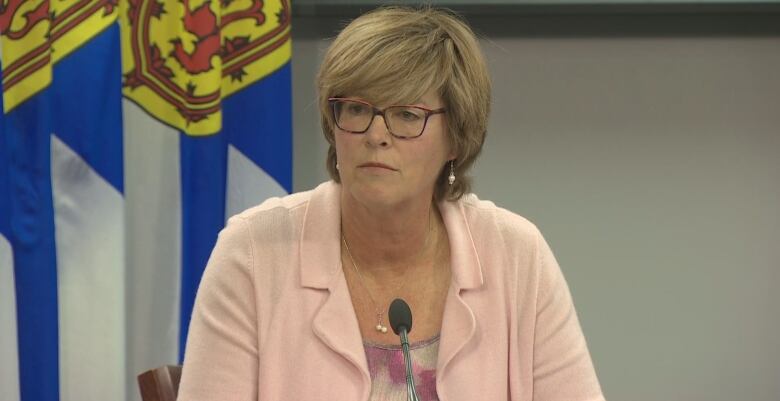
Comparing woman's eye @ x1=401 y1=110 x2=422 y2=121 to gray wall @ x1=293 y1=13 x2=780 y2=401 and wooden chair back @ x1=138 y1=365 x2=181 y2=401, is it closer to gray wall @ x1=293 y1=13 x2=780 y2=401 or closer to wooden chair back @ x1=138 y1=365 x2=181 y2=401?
wooden chair back @ x1=138 y1=365 x2=181 y2=401

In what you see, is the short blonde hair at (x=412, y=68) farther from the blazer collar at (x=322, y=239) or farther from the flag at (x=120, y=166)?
the flag at (x=120, y=166)

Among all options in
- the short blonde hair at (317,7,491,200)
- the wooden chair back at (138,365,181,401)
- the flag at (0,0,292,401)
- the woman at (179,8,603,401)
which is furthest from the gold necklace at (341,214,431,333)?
the flag at (0,0,292,401)

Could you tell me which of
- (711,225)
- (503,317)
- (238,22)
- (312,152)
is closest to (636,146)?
(711,225)

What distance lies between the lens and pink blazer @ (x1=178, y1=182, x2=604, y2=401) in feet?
6.36

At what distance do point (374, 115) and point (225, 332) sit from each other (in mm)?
457

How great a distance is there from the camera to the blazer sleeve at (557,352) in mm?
1997

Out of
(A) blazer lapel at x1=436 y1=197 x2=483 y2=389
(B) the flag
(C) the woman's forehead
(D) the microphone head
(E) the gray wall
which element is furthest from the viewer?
(E) the gray wall

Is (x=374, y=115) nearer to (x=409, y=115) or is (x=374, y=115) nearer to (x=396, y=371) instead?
(x=409, y=115)

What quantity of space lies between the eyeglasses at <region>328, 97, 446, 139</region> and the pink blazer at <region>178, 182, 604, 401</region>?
247 millimetres

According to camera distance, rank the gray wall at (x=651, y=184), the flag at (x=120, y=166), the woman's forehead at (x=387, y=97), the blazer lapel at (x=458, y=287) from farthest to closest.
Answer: the gray wall at (x=651, y=184), the flag at (x=120, y=166), the blazer lapel at (x=458, y=287), the woman's forehead at (x=387, y=97)

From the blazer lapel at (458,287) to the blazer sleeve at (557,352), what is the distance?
13 centimetres

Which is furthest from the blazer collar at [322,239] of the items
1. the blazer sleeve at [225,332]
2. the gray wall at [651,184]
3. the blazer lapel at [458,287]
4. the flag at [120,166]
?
the gray wall at [651,184]

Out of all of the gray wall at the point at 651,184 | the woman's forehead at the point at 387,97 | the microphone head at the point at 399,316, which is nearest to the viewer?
the microphone head at the point at 399,316

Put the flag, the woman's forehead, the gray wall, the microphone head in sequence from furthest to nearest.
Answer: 1. the gray wall
2. the flag
3. the woman's forehead
4. the microphone head
